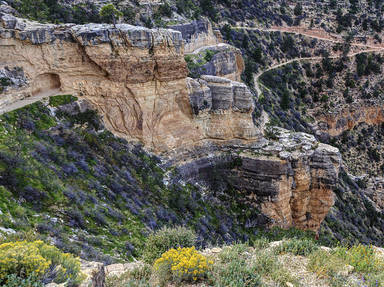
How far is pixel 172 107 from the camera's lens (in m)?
28.0

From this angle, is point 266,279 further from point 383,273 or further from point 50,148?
point 50,148

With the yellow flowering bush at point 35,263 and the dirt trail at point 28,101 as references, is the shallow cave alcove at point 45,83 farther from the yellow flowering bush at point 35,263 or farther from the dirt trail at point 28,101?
the yellow flowering bush at point 35,263

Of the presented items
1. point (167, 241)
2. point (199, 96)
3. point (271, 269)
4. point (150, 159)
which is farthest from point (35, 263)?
point (199, 96)

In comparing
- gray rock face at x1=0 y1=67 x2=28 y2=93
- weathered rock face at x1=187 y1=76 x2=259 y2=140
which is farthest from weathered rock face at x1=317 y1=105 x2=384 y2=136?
gray rock face at x1=0 y1=67 x2=28 y2=93

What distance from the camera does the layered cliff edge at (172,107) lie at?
75.5 feet

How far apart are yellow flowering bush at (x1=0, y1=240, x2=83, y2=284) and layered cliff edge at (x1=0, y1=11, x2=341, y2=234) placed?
1588cm

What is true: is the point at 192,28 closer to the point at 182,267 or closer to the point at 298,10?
the point at 298,10

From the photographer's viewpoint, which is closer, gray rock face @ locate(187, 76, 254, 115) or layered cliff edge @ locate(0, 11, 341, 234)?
layered cliff edge @ locate(0, 11, 341, 234)

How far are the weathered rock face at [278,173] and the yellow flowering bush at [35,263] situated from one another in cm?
1919

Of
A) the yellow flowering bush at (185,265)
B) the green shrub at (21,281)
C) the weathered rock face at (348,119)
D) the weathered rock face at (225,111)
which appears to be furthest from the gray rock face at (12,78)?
the weathered rock face at (348,119)

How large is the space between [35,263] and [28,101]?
17.0 meters

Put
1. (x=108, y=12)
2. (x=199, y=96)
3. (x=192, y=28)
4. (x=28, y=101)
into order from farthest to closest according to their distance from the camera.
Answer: (x=192, y=28) → (x=108, y=12) → (x=199, y=96) → (x=28, y=101)

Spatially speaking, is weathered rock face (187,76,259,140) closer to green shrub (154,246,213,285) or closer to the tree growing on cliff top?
the tree growing on cliff top

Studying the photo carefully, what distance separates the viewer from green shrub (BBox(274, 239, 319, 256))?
11250 mm
